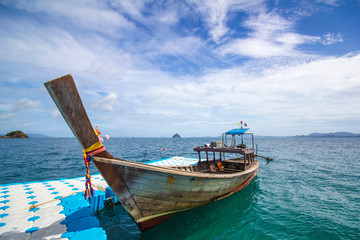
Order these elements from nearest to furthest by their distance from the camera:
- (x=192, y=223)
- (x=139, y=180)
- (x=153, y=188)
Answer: (x=139, y=180) < (x=153, y=188) < (x=192, y=223)

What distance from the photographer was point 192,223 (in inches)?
290

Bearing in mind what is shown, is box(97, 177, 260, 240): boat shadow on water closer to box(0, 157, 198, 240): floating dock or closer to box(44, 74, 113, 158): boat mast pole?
box(0, 157, 198, 240): floating dock

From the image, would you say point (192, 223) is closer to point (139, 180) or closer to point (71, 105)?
A: point (139, 180)

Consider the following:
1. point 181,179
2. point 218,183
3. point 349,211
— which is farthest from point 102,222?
point 349,211

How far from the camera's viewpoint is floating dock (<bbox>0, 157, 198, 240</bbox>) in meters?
5.01

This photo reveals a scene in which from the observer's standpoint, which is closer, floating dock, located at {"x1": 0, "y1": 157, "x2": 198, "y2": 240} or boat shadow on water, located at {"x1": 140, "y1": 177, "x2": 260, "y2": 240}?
floating dock, located at {"x1": 0, "y1": 157, "x2": 198, "y2": 240}

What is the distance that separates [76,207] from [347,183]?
20295mm

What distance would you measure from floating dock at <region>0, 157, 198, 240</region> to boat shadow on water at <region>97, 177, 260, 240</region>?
3.87ft

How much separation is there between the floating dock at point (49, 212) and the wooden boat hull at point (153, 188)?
1.30m

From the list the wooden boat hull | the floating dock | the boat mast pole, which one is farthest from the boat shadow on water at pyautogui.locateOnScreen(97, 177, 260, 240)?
the boat mast pole

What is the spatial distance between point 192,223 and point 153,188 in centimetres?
313

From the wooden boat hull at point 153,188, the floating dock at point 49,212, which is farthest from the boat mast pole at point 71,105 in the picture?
the floating dock at point 49,212

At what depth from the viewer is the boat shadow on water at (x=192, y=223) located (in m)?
6.63

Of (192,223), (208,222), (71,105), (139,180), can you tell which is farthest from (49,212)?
(208,222)
